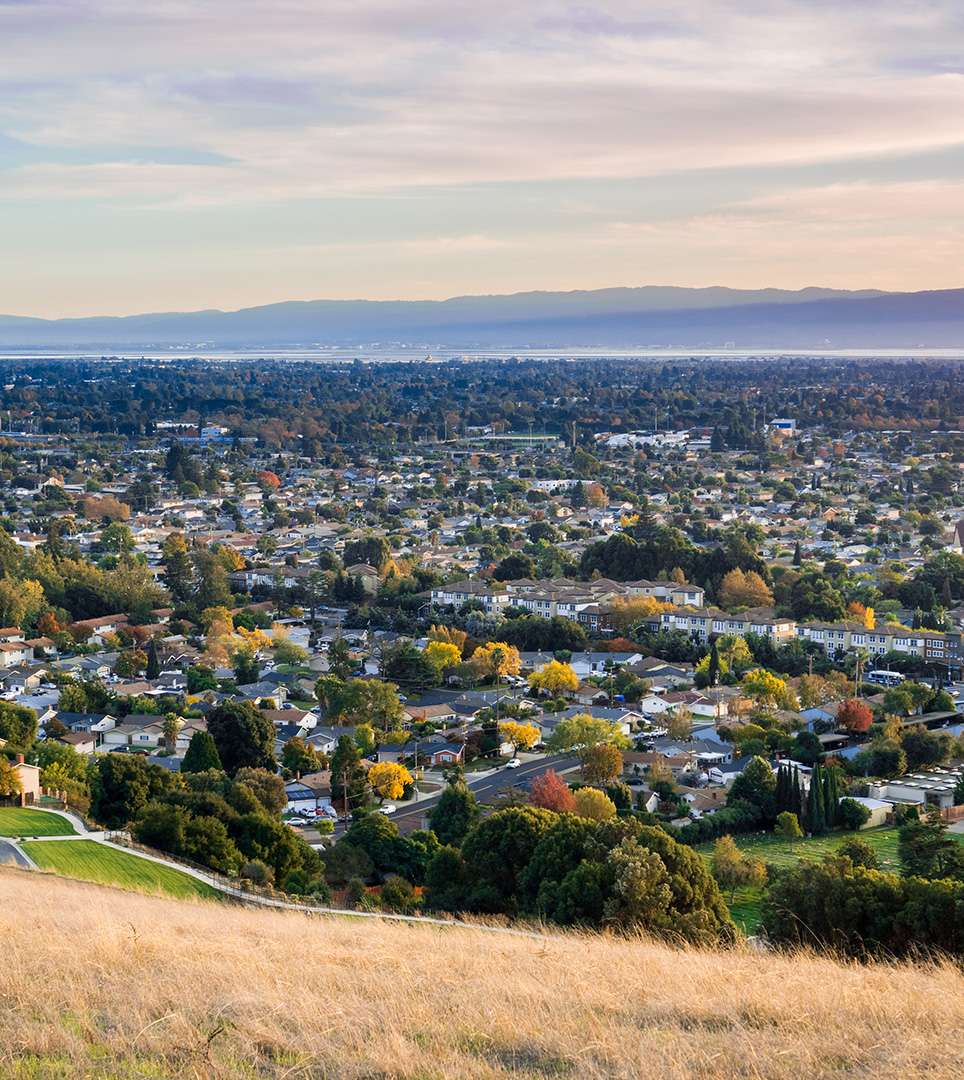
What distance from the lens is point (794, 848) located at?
634 inches

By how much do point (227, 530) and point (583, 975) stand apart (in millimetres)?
37331

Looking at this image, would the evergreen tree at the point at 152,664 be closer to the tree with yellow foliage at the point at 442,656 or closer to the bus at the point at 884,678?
the tree with yellow foliage at the point at 442,656

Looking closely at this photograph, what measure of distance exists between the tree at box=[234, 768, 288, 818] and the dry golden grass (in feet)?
28.6

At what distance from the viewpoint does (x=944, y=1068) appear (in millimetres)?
4723

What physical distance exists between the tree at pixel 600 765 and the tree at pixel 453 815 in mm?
3085

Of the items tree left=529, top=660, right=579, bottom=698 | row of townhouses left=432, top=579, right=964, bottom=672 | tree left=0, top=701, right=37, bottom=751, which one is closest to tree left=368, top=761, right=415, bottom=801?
tree left=0, top=701, right=37, bottom=751

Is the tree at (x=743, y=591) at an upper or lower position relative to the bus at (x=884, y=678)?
upper

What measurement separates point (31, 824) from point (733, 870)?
21.5 feet

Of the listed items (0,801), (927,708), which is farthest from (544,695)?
(0,801)

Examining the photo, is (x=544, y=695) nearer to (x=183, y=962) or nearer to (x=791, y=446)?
(x=183, y=962)

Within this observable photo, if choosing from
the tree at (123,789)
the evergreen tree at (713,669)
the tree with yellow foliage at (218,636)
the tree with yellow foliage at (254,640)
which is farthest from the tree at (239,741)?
the evergreen tree at (713,669)

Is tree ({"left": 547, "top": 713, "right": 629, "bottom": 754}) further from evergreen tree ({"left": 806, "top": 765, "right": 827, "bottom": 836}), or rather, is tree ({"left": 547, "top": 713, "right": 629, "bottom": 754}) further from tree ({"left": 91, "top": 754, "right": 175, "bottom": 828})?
tree ({"left": 91, "top": 754, "right": 175, "bottom": 828})

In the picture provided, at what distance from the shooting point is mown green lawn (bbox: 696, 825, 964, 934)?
47.2ft

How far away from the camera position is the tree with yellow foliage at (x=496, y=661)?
81.1 ft
